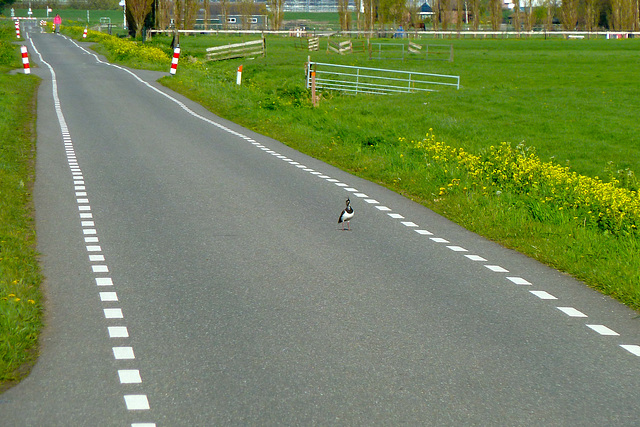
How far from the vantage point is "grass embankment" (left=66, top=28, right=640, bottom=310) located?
12109mm

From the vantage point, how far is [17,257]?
995 centimetres

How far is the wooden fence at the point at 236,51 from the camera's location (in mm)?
60772

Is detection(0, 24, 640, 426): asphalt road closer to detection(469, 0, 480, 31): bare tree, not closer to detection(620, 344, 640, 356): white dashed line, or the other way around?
detection(620, 344, 640, 356): white dashed line

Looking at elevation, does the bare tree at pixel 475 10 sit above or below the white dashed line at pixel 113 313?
above

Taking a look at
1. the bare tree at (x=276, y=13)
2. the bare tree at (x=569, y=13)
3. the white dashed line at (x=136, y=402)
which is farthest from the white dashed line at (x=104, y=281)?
the bare tree at (x=569, y=13)

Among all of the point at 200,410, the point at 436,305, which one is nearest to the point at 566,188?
the point at 436,305

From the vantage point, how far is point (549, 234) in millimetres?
11945

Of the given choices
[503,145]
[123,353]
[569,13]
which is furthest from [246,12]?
[123,353]

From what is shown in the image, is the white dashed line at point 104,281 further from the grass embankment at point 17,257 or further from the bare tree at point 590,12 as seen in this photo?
the bare tree at point 590,12

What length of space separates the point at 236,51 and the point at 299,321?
58.0m

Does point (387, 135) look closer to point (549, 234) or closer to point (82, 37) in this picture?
point (549, 234)

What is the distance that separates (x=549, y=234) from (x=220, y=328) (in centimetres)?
570

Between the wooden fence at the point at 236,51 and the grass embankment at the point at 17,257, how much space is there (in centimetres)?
3760

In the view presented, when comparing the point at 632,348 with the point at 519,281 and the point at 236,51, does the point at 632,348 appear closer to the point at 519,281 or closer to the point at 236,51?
the point at 519,281
